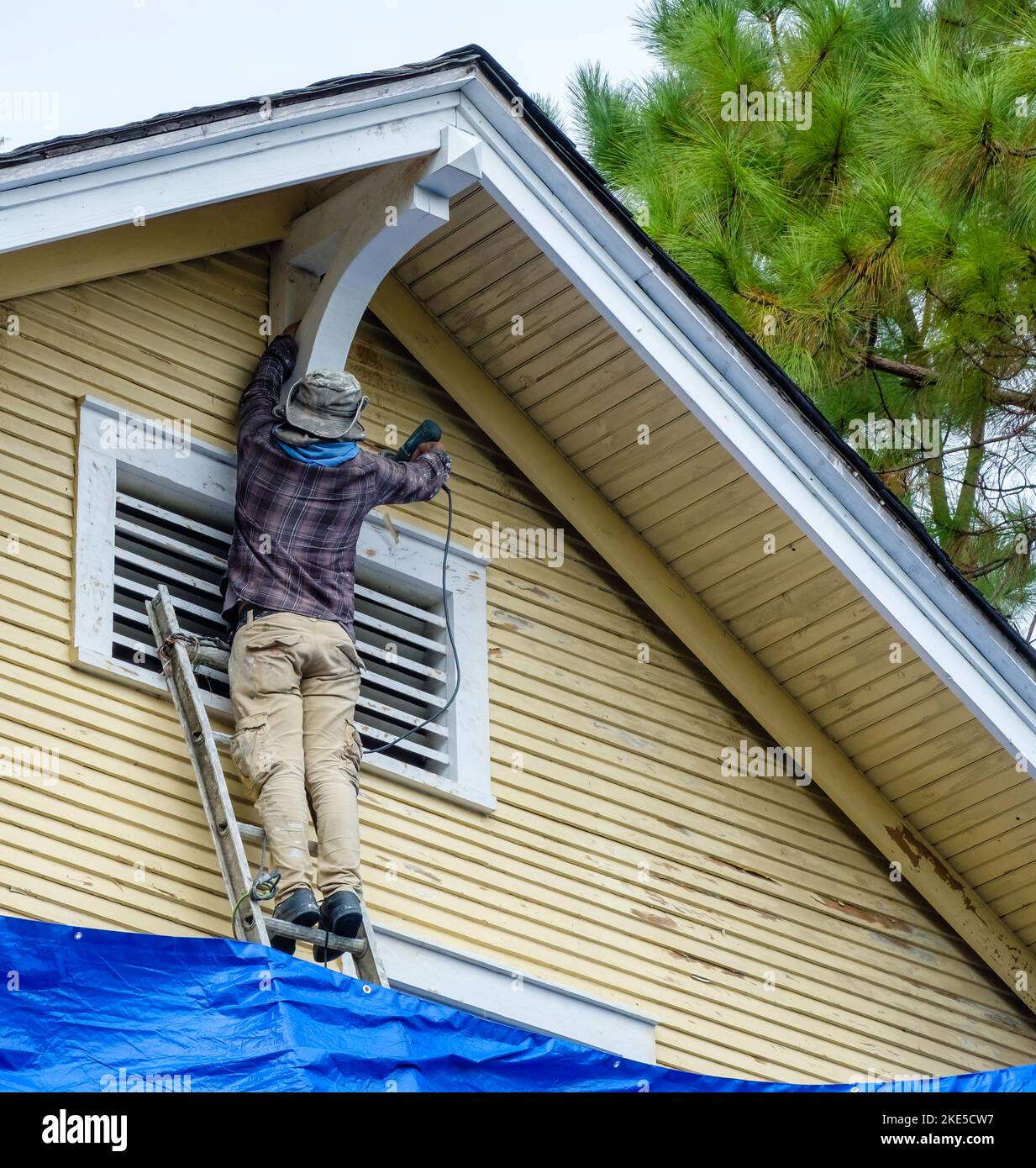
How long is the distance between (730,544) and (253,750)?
8.86ft

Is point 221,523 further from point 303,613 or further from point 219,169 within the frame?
point 219,169

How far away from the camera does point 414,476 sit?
24.1ft

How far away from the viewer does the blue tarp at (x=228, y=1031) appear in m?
5.06

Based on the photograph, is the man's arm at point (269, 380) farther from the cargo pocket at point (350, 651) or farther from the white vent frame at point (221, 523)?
the cargo pocket at point (350, 651)

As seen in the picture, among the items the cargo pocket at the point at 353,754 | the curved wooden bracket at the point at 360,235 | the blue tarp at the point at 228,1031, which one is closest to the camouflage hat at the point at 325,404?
the curved wooden bracket at the point at 360,235

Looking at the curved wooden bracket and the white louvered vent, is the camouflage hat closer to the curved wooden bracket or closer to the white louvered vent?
the curved wooden bracket

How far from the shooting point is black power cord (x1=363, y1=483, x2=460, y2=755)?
7.34 meters

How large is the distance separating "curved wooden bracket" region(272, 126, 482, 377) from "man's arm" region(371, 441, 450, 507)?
48 cm

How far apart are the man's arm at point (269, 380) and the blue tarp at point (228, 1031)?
249 centimetres

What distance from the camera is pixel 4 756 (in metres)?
6.27

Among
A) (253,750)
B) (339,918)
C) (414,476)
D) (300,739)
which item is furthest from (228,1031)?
(414,476)

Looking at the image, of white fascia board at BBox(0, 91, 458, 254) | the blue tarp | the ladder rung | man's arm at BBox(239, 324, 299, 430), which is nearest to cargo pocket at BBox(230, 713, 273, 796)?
the ladder rung
